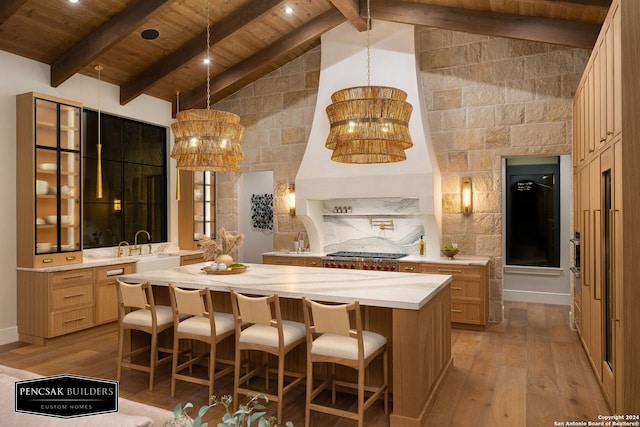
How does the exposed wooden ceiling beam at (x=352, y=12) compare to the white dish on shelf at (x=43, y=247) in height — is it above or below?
above

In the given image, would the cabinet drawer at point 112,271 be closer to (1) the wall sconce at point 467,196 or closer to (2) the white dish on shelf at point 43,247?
(2) the white dish on shelf at point 43,247

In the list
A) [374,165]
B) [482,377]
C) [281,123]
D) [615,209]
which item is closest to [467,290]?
[482,377]

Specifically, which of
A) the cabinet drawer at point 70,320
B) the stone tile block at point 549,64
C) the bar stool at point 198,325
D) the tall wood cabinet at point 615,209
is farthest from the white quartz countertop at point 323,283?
the stone tile block at point 549,64

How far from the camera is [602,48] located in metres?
3.14

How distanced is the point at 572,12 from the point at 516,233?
3.77 metres

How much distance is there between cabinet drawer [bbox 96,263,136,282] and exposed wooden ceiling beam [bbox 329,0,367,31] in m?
4.11

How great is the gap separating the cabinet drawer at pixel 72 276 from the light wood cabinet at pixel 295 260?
2415 millimetres

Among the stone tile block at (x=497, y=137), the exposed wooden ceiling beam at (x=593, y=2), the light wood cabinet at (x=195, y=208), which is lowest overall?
the light wood cabinet at (x=195, y=208)

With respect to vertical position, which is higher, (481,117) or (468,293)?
(481,117)

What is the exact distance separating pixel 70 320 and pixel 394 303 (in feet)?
13.2

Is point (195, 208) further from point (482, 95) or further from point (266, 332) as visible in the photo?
point (482, 95)

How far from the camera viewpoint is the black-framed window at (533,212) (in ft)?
23.0

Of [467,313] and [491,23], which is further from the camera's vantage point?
[467,313]

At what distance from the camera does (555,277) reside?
6.89m
